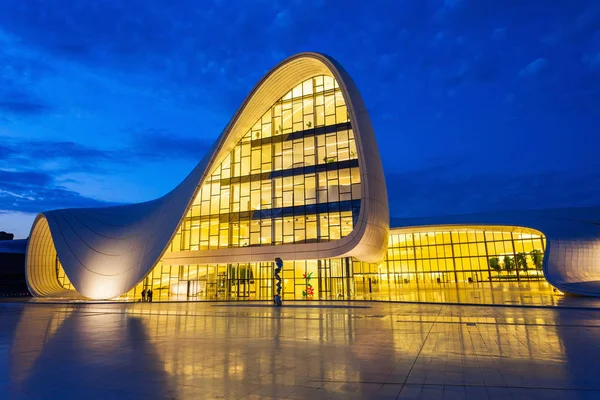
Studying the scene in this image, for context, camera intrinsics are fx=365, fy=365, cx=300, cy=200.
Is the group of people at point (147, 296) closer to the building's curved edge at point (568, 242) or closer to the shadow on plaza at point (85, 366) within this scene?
the shadow on plaza at point (85, 366)

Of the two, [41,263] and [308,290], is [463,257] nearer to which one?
[308,290]

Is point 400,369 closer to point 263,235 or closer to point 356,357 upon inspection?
point 356,357

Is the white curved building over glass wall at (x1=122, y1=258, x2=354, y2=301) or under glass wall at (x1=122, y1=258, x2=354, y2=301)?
over

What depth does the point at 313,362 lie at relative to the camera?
7.88 meters

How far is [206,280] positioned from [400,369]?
112 feet

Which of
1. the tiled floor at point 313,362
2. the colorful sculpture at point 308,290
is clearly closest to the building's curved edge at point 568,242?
the colorful sculpture at point 308,290

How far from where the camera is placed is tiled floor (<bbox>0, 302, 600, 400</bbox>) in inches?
230

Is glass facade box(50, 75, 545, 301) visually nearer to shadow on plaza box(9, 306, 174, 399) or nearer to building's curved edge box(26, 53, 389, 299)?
building's curved edge box(26, 53, 389, 299)

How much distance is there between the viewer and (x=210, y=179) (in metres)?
40.3

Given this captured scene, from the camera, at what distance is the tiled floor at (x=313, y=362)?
585 cm

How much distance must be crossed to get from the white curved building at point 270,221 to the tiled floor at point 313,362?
798 inches

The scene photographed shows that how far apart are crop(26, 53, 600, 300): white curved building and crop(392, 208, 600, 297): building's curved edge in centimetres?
15

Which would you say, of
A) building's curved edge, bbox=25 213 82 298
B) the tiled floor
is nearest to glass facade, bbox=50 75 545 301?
building's curved edge, bbox=25 213 82 298

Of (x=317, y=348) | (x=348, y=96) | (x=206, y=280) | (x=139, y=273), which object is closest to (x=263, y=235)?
(x=206, y=280)
